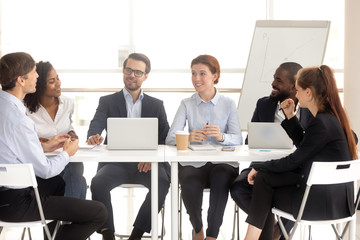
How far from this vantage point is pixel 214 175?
2.68 meters

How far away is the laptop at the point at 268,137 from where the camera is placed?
2.58 meters

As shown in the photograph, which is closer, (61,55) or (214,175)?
(214,175)

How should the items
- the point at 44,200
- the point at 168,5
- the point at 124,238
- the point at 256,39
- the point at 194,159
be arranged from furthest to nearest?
1. the point at 168,5
2. the point at 256,39
3. the point at 124,238
4. the point at 194,159
5. the point at 44,200

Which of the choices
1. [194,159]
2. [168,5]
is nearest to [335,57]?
[168,5]

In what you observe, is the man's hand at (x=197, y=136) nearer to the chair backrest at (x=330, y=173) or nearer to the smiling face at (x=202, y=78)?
the smiling face at (x=202, y=78)

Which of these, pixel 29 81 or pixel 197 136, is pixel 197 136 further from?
pixel 29 81

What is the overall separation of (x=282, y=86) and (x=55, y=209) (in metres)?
1.68

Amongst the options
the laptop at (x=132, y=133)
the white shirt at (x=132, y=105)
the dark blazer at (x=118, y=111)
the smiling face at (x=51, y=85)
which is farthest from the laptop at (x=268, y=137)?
the smiling face at (x=51, y=85)

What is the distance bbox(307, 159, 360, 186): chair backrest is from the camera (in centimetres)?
201

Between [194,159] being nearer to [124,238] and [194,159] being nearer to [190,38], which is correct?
[124,238]

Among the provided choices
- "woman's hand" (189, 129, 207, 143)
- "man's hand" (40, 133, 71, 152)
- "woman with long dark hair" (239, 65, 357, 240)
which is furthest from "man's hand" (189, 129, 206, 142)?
"man's hand" (40, 133, 71, 152)

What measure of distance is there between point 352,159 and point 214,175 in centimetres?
81

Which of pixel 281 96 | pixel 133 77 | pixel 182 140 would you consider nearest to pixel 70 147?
pixel 182 140

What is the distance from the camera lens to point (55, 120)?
3.01m
